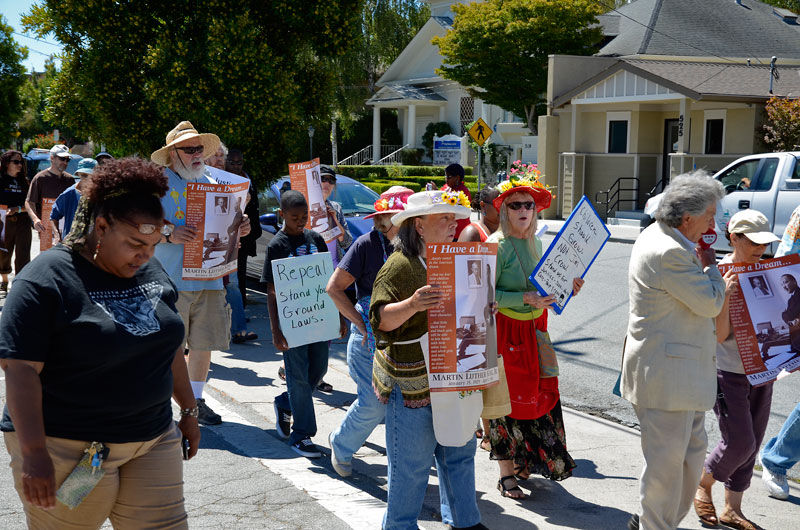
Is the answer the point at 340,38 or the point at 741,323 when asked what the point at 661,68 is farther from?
the point at 741,323

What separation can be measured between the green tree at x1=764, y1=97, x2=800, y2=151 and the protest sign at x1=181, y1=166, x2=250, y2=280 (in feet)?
61.6

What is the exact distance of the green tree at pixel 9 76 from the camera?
3152cm

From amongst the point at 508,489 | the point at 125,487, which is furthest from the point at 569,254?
the point at 125,487

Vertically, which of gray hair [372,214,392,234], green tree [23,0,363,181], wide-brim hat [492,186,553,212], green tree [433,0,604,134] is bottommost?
gray hair [372,214,392,234]

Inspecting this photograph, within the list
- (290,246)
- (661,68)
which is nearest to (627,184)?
(661,68)

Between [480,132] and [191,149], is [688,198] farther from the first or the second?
[480,132]

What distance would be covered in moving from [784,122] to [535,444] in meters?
19.3

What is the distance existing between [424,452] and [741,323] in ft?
6.60

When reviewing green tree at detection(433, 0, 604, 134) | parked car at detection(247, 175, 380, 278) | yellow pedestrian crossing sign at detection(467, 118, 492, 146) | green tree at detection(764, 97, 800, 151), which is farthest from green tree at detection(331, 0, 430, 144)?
parked car at detection(247, 175, 380, 278)

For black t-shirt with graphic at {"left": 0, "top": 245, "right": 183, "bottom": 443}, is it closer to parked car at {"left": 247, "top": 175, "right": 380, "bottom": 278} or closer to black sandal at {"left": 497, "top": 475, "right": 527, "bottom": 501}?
black sandal at {"left": 497, "top": 475, "right": 527, "bottom": 501}

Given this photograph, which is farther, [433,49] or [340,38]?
[433,49]

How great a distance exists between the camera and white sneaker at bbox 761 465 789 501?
5152 mm

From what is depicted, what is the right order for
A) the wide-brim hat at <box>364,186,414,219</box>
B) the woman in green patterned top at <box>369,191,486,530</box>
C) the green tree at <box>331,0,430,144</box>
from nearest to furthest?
1. the woman in green patterned top at <box>369,191,486,530</box>
2. the wide-brim hat at <box>364,186,414,219</box>
3. the green tree at <box>331,0,430,144</box>

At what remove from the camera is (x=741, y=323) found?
4758mm
